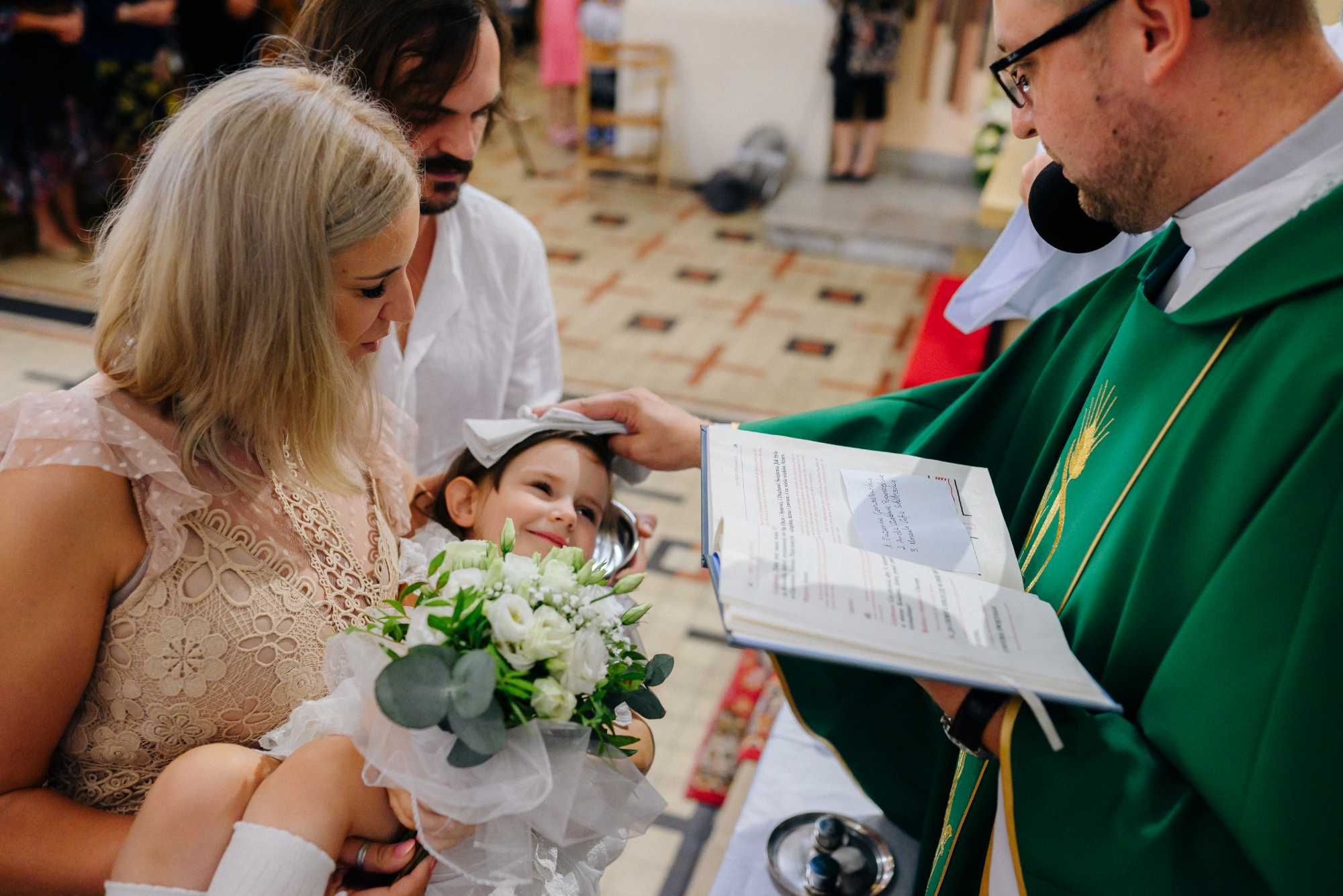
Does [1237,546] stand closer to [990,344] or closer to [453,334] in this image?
[453,334]

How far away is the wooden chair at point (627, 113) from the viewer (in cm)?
774

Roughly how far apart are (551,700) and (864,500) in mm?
525

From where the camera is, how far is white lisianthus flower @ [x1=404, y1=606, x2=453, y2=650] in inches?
50.9

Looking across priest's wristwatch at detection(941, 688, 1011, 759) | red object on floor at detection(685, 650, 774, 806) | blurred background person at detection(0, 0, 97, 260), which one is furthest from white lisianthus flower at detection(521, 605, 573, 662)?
blurred background person at detection(0, 0, 97, 260)

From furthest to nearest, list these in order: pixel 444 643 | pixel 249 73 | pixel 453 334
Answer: pixel 453 334
pixel 249 73
pixel 444 643

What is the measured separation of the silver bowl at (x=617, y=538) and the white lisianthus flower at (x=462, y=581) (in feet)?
2.20

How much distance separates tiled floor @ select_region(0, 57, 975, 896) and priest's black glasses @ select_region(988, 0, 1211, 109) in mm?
2049

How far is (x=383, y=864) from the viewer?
55.3 inches

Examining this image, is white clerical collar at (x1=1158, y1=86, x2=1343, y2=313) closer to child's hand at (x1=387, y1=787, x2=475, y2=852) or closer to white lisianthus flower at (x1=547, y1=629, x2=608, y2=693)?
white lisianthus flower at (x1=547, y1=629, x2=608, y2=693)

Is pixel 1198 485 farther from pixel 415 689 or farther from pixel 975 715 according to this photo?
pixel 415 689

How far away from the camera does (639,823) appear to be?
4.91 feet

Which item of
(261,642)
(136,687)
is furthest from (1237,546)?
(136,687)

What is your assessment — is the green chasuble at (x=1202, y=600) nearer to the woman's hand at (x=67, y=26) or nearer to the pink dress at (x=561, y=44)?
the woman's hand at (x=67, y=26)

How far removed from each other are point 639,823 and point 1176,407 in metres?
0.87
